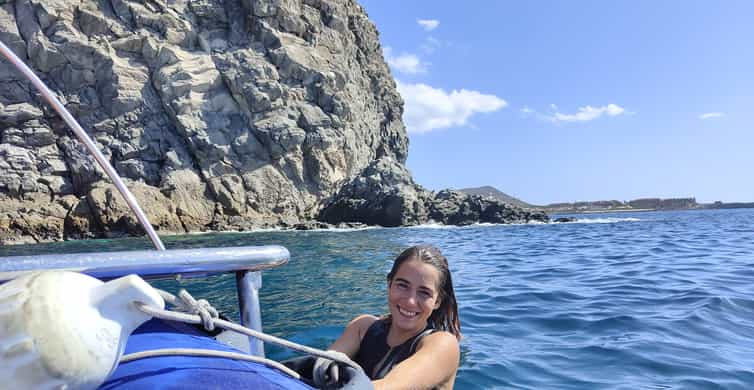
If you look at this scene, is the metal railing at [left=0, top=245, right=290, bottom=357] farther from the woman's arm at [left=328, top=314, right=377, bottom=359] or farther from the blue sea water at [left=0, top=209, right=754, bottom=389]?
the blue sea water at [left=0, top=209, right=754, bottom=389]

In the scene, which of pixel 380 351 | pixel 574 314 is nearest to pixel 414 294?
pixel 380 351

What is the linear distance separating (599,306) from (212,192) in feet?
92.6

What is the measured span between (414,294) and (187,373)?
1.42 metres

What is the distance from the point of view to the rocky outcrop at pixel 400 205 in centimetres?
2980

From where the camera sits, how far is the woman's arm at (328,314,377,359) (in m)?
2.57

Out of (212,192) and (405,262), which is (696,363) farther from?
(212,192)

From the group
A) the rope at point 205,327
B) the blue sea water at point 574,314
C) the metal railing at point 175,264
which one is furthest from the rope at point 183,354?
the blue sea water at point 574,314

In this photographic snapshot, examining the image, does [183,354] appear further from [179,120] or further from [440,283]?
[179,120]

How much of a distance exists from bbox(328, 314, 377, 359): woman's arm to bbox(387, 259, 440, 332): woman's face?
0.35 metres

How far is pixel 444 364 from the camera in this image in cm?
212

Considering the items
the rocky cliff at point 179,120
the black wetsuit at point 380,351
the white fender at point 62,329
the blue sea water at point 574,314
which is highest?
the rocky cliff at point 179,120

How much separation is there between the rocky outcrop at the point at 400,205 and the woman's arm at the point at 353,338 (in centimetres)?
2653

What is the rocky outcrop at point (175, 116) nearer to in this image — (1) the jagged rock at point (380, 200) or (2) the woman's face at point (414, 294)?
(1) the jagged rock at point (380, 200)

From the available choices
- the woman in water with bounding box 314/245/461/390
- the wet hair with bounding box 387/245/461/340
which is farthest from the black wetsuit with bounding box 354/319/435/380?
the wet hair with bounding box 387/245/461/340
